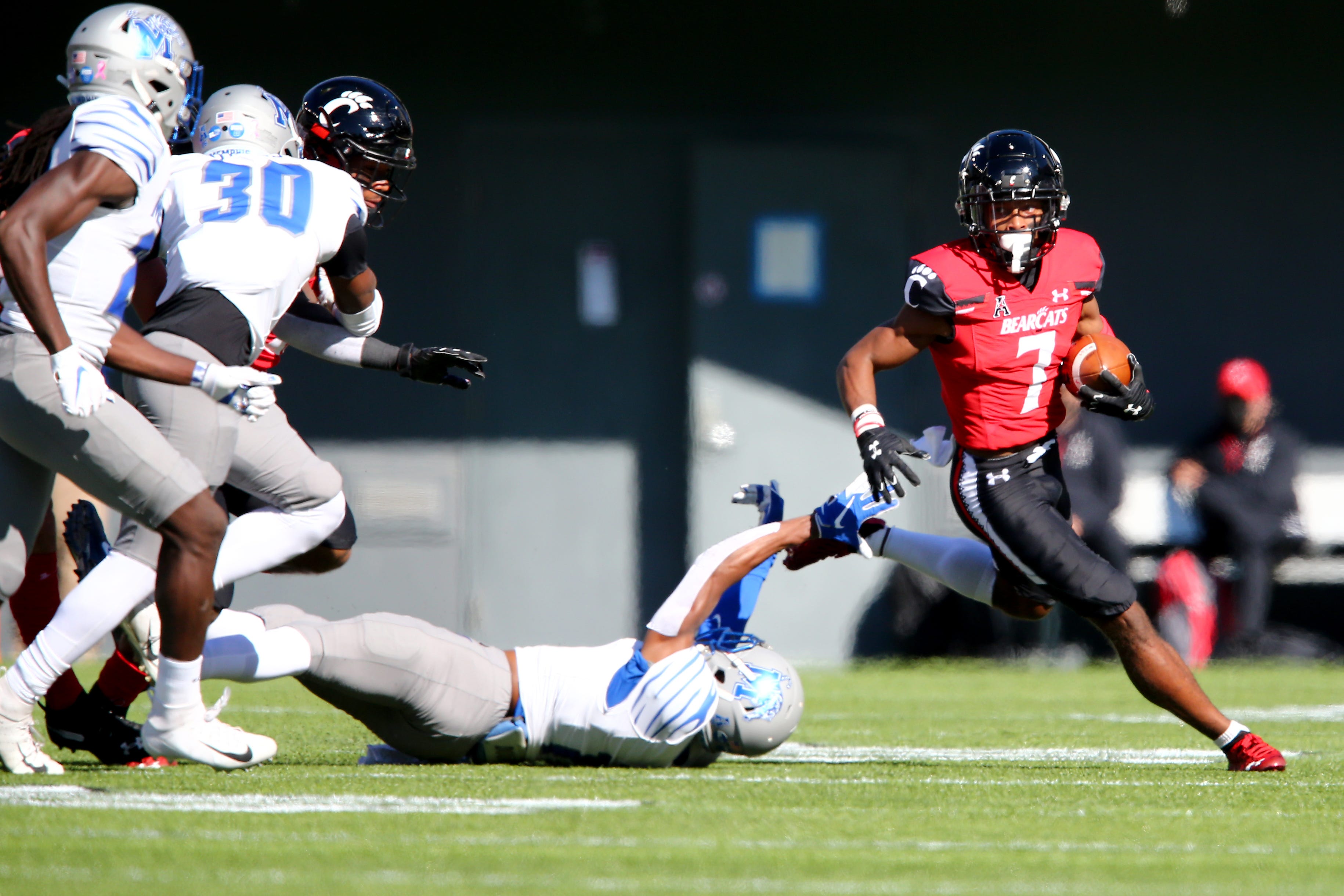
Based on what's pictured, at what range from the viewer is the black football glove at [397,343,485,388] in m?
4.54

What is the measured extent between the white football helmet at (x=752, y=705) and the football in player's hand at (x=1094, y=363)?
1167mm

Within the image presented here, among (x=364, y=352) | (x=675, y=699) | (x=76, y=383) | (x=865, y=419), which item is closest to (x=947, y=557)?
(x=865, y=419)

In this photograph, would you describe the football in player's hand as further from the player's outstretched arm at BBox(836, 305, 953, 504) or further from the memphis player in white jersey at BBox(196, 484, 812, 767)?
the memphis player in white jersey at BBox(196, 484, 812, 767)

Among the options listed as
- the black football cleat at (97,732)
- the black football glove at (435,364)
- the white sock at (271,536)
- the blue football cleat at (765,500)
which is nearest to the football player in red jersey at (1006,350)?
the blue football cleat at (765,500)

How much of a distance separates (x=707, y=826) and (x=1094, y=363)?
2029 mm

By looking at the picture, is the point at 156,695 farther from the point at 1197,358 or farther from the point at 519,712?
the point at 1197,358

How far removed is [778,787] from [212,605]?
4.21 ft

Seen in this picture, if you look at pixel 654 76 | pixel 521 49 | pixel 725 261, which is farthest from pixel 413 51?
pixel 725 261

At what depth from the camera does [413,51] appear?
29.5 feet

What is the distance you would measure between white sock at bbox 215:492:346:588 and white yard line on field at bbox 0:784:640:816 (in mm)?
817

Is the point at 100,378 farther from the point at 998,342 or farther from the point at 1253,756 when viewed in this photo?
the point at 1253,756

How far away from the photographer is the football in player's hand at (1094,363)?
4.43 m

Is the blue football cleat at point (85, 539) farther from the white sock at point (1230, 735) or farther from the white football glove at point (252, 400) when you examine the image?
the white sock at point (1230, 735)

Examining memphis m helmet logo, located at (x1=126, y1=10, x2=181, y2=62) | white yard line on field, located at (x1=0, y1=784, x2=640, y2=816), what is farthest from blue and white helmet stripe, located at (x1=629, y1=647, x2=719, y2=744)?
memphis m helmet logo, located at (x1=126, y1=10, x2=181, y2=62)
